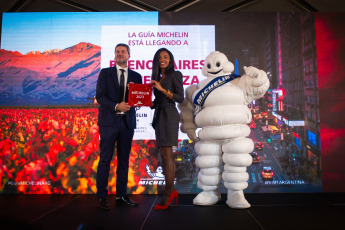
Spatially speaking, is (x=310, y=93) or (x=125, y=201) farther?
(x=310, y=93)

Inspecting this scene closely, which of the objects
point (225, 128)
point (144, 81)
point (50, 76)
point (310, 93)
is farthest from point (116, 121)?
point (310, 93)

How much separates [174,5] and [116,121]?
1928mm

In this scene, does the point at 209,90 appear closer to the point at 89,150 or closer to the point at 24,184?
the point at 89,150

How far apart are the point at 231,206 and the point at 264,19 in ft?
8.02

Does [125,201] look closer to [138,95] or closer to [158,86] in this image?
[138,95]

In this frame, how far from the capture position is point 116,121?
2.75 metres

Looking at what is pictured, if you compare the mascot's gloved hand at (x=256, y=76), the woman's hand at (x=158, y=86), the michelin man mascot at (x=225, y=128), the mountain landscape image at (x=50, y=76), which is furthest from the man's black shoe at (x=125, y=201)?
the mascot's gloved hand at (x=256, y=76)

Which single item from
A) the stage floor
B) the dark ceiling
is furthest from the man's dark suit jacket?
the dark ceiling

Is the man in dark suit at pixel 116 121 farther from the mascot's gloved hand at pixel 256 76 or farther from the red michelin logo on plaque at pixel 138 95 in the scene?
the mascot's gloved hand at pixel 256 76

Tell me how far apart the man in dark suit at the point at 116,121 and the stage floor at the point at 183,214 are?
240 millimetres

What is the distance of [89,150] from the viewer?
3.64m

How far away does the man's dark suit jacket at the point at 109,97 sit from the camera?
Answer: 2.73m

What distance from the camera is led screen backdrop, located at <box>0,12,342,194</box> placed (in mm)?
3619

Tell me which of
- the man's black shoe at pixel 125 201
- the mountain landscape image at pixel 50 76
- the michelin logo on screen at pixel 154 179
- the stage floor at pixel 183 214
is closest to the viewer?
the stage floor at pixel 183 214
